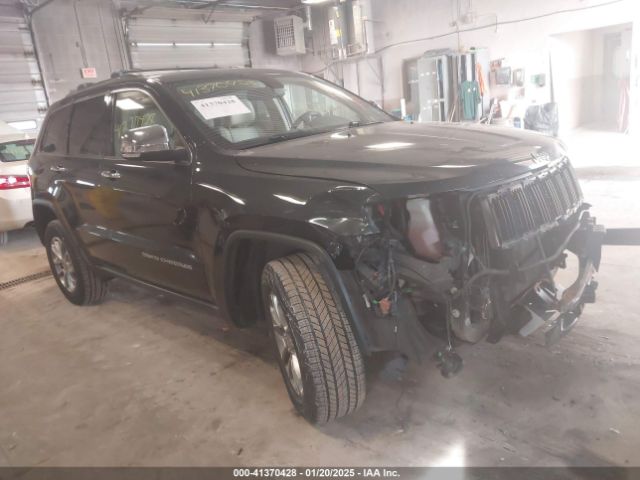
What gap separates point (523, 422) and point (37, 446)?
2.25 meters

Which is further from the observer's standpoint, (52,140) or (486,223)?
(52,140)

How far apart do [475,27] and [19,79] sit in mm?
8524

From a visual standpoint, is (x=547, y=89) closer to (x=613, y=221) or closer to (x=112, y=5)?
(x=613, y=221)

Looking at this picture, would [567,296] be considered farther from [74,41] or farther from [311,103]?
[74,41]

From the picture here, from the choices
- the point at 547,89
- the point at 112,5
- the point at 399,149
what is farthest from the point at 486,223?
the point at 112,5

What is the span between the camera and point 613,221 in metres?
4.81

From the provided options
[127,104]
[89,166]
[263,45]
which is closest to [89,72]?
[263,45]

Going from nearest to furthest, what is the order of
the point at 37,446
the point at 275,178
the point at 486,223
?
the point at 486,223 < the point at 275,178 < the point at 37,446

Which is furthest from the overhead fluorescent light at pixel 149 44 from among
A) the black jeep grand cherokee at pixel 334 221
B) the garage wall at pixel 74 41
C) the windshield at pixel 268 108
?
the windshield at pixel 268 108

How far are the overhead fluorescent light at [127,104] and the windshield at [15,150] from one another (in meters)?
4.31

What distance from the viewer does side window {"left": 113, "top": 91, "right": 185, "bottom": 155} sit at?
105 inches

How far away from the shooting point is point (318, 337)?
80.9 inches

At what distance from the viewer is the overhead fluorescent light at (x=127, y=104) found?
2938mm

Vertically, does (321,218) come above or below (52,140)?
below
